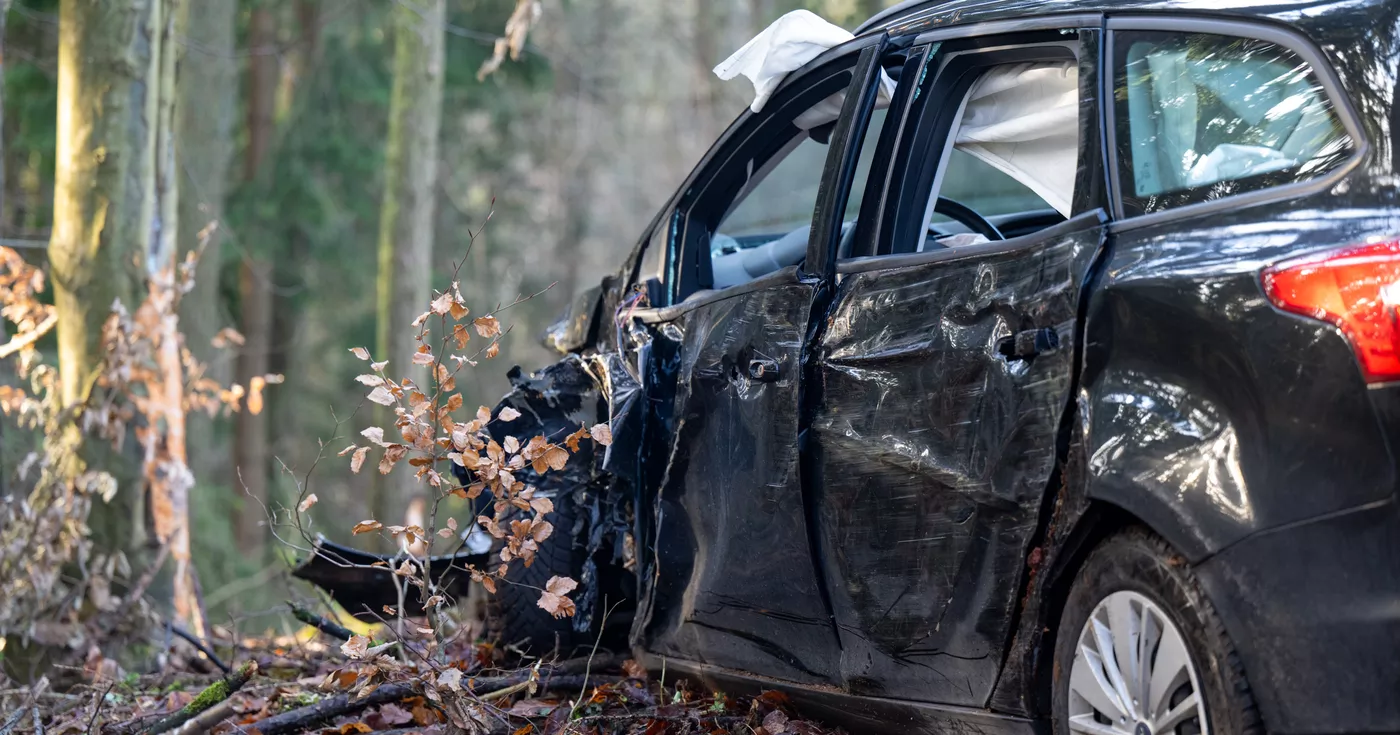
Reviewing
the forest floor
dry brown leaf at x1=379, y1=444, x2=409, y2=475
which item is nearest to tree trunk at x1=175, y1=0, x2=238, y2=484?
the forest floor

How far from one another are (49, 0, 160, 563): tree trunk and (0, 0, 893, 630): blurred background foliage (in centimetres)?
406

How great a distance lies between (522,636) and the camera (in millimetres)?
4883

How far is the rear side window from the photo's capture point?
97.7 inches

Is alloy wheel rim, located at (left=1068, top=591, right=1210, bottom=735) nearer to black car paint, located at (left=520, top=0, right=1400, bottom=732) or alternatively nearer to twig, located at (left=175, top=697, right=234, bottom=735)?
black car paint, located at (left=520, top=0, right=1400, bottom=732)

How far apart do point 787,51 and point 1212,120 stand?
1.72 m

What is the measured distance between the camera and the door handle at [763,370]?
12.0 feet

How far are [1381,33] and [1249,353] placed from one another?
612mm

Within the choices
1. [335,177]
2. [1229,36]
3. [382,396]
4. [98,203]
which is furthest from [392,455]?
[335,177]

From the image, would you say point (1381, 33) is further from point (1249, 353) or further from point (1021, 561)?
point (1021, 561)

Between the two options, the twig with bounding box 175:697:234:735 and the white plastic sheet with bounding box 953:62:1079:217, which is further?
the twig with bounding box 175:697:234:735

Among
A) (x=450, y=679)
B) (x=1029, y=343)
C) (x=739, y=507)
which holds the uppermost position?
(x=1029, y=343)

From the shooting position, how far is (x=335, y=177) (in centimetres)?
1988

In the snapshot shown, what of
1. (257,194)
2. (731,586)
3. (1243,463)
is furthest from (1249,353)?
(257,194)

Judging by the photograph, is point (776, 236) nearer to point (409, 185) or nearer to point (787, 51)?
point (787, 51)
